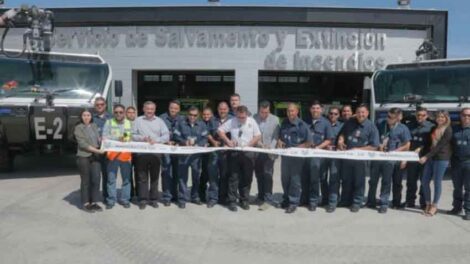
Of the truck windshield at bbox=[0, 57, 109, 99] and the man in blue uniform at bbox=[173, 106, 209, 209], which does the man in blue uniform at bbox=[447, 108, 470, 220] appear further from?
the truck windshield at bbox=[0, 57, 109, 99]

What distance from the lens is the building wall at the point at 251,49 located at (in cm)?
Result: 1995

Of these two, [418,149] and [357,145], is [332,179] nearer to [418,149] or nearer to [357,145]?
[357,145]

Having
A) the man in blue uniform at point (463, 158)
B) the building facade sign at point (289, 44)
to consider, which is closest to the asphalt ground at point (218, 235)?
the man in blue uniform at point (463, 158)

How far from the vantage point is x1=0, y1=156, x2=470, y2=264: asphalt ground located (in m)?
4.91

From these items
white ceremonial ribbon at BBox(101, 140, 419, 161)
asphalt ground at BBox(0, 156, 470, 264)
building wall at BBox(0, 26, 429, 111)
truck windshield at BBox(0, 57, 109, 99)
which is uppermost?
building wall at BBox(0, 26, 429, 111)

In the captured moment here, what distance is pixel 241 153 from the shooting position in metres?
6.90

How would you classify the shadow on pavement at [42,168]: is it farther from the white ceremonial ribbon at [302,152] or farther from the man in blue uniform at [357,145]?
the man in blue uniform at [357,145]

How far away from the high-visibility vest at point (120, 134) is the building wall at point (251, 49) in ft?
43.4

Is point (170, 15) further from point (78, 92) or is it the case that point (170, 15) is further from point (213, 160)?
point (213, 160)

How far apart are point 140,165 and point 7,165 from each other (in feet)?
14.3

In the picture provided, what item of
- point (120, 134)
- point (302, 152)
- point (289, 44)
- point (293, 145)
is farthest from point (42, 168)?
point (289, 44)

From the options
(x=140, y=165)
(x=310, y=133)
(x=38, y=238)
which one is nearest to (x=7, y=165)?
(x=140, y=165)

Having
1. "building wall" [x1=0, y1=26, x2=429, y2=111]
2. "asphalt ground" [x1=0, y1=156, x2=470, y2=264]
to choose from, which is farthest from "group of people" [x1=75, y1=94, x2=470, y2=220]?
"building wall" [x1=0, y1=26, x2=429, y2=111]

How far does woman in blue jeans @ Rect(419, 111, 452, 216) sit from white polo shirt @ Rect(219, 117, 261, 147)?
249 cm
